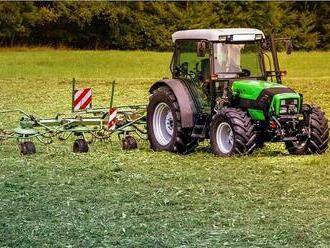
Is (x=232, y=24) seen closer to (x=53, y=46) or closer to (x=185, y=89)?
(x=53, y=46)

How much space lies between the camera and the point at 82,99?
42.0ft

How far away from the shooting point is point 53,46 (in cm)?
5259

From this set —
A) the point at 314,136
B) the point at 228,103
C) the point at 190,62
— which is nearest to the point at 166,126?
the point at 190,62

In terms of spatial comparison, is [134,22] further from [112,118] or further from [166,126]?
[112,118]

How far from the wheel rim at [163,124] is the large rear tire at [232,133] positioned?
1101 mm

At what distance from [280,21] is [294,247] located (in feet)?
181

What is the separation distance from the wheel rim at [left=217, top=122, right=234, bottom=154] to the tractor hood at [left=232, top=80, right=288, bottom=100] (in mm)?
509

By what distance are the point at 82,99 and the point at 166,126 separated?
171cm

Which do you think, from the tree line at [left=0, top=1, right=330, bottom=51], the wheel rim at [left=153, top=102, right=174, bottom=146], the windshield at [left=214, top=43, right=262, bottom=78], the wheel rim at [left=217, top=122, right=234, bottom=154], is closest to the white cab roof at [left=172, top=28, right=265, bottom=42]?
the windshield at [left=214, top=43, right=262, bottom=78]

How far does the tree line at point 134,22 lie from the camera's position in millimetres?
51531

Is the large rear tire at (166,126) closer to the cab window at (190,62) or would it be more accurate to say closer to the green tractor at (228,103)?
the green tractor at (228,103)

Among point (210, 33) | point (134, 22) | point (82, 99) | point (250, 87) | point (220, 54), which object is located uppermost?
point (134, 22)

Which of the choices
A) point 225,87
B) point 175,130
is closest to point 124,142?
point 175,130

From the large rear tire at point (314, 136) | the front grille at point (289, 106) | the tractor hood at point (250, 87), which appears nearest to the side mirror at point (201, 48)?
the tractor hood at point (250, 87)
